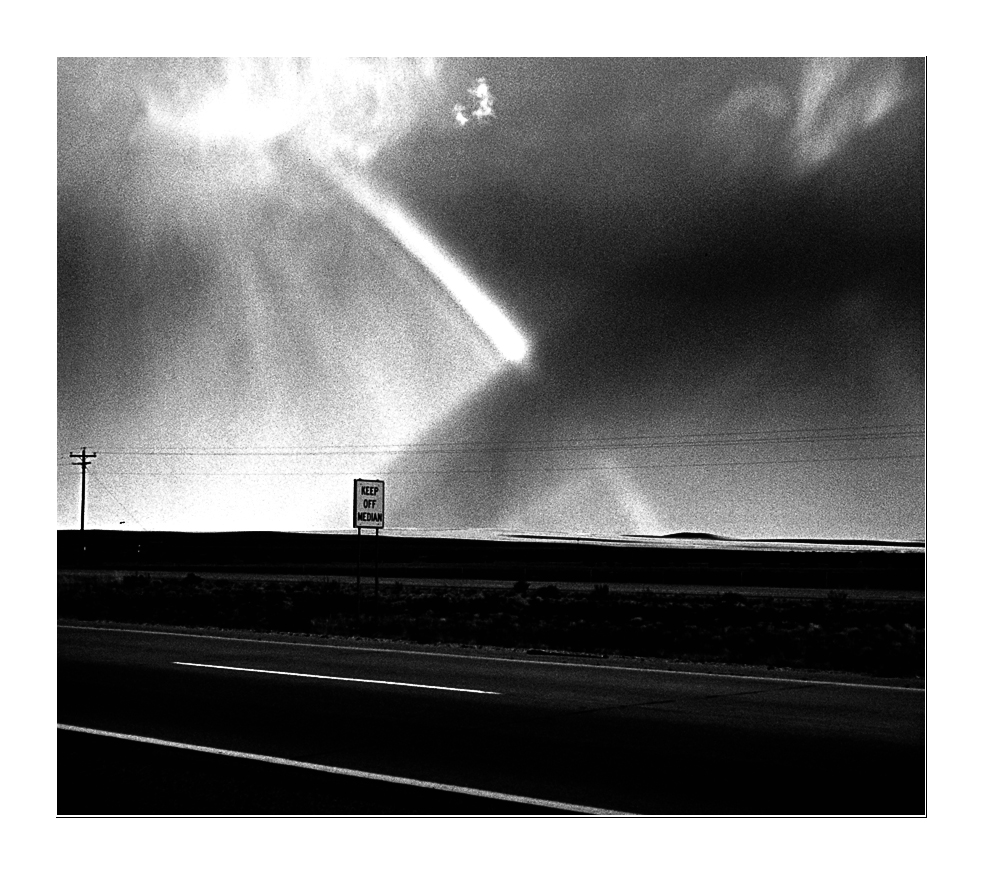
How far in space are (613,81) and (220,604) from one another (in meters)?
25.8

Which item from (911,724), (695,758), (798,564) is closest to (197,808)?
(695,758)

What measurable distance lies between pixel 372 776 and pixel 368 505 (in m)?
10.8

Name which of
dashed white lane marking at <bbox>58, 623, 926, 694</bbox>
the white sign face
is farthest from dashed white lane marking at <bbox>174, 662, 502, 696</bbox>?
the white sign face

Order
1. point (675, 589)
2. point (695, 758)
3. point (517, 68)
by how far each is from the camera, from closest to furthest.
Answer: point (695, 758), point (517, 68), point (675, 589)

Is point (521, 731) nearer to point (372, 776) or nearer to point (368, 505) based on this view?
point (372, 776)

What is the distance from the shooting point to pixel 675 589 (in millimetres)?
48688

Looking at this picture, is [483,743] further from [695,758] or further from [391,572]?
[391,572]

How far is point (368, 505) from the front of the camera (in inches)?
714

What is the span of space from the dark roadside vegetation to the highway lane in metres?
3.47

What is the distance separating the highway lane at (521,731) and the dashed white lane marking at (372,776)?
0.08 meters

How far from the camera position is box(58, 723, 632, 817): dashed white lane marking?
22.0 ft

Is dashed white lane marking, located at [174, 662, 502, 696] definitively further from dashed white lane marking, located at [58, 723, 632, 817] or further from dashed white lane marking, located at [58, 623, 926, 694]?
dashed white lane marking, located at [58, 723, 632, 817]

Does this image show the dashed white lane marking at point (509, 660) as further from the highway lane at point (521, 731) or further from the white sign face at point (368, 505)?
the white sign face at point (368, 505)
